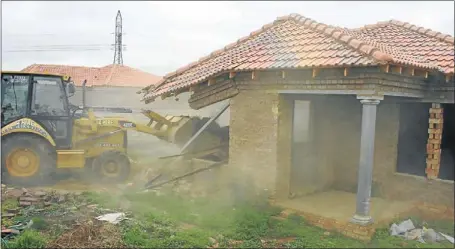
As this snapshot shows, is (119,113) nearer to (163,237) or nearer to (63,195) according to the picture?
(63,195)

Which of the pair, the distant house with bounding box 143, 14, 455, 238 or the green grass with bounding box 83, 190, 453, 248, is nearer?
the green grass with bounding box 83, 190, 453, 248

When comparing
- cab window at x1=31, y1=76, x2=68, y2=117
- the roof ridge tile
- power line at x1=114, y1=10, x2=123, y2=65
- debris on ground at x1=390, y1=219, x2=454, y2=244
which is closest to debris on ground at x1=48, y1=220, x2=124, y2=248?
power line at x1=114, y1=10, x2=123, y2=65

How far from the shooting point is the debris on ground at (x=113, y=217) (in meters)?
7.07

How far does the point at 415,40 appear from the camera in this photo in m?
9.41

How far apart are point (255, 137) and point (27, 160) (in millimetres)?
5439

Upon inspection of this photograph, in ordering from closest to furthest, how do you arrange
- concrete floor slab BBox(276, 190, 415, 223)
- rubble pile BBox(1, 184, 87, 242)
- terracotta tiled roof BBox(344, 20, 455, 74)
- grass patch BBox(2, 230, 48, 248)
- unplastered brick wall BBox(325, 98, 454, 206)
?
grass patch BBox(2, 230, 48, 248)
rubble pile BBox(1, 184, 87, 242)
concrete floor slab BBox(276, 190, 415, 223)
terracotta tiled roof BBox(344, 20, 455, 74)
unplastered brick wall BBox(325, 98, 454, 206)

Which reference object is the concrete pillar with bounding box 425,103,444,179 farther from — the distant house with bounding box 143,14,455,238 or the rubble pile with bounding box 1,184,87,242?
the rubble pile with bounding box 1,184,87,242

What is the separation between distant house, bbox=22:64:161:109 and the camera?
7120mm

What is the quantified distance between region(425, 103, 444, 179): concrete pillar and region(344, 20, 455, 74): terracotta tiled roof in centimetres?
99

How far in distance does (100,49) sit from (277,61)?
330 centimetres

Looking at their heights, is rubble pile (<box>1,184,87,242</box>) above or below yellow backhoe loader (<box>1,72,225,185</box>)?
below

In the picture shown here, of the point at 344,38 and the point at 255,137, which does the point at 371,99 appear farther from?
the point at 255,137

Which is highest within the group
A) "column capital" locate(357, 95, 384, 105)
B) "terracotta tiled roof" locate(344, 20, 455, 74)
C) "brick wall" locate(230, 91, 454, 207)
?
"terracotta tiled roof" locate(344, 20, 455, 74)

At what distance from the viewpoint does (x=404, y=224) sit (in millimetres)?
7613
